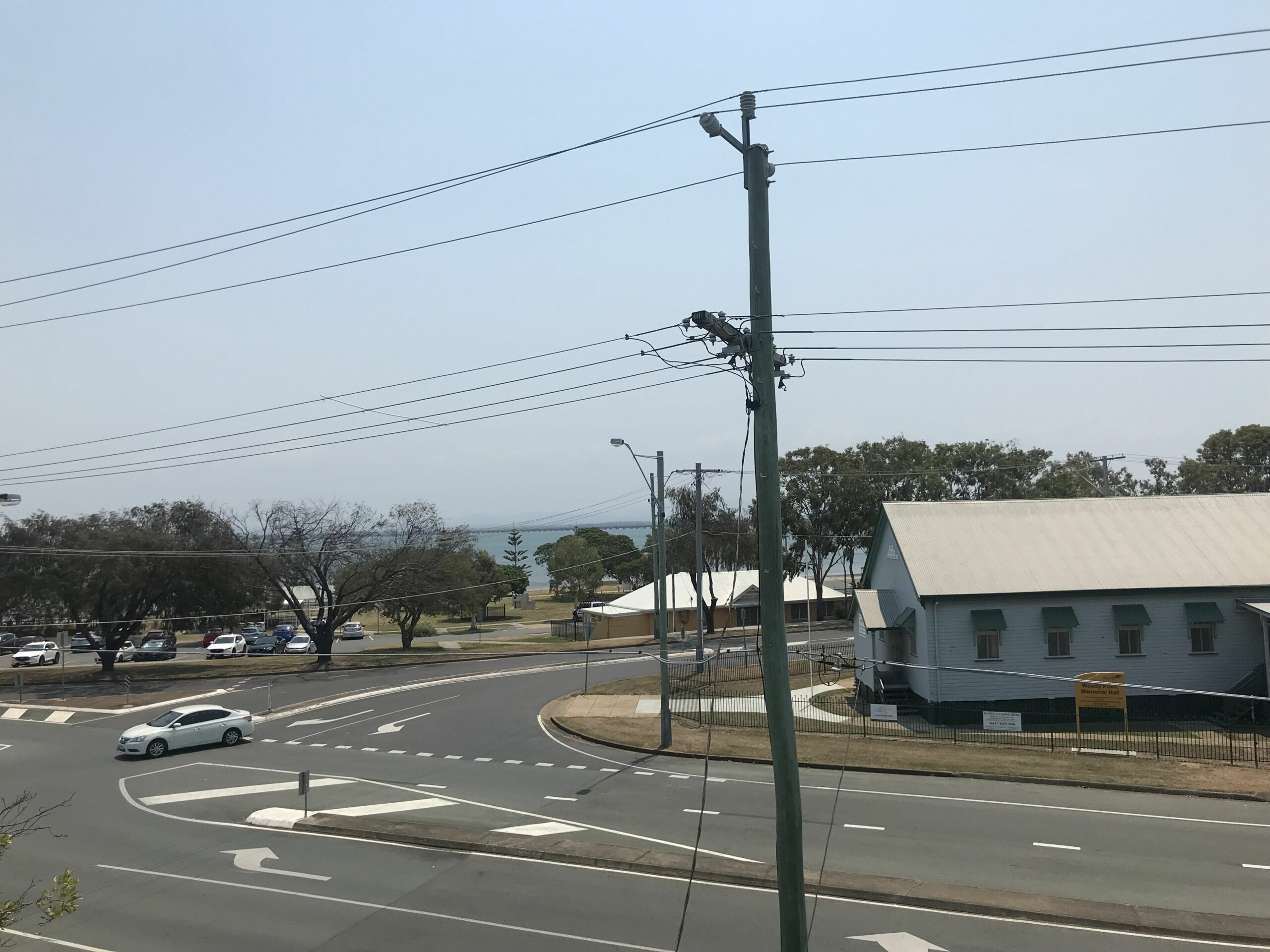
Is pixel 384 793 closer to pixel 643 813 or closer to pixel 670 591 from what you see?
pixel 643 813

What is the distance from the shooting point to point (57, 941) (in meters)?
14.0

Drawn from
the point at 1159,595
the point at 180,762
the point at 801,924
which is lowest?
the point at 180,762

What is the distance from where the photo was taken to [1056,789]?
2222cm

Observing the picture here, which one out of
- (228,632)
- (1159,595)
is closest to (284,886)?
(1159,595)

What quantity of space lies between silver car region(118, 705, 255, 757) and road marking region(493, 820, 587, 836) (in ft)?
53.3

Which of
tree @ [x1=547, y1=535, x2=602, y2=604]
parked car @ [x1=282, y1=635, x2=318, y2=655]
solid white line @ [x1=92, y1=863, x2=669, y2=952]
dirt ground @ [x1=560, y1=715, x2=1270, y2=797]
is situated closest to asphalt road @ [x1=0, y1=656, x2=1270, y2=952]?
solid white line @ [x1=92, y1=863, x2=669, y2=952]

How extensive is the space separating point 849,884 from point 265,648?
58.6 m

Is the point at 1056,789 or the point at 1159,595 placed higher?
the point at 1159,595

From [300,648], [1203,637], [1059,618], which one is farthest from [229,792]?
[300,648]

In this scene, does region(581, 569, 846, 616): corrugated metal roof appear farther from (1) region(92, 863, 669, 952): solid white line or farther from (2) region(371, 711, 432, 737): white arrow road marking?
(1) region(92, 863, 669, 952): solid white line

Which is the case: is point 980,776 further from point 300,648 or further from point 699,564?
point 300,648

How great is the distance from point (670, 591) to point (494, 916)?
59921mm

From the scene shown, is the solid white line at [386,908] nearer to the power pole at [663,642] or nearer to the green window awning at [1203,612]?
the power pole at [663,642]

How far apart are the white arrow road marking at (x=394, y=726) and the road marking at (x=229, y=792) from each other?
7.59 m
